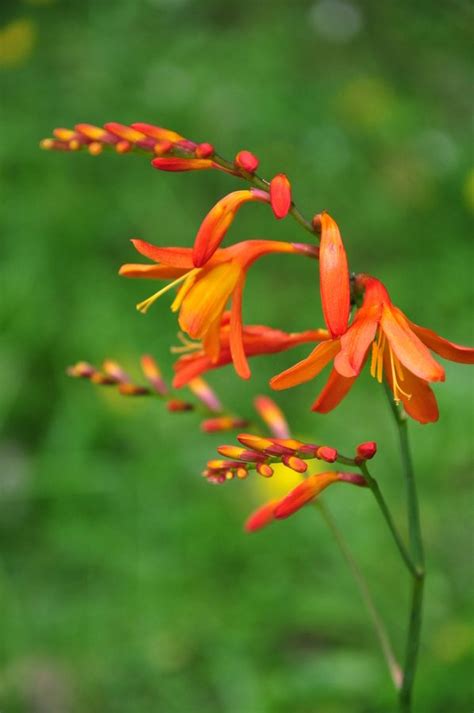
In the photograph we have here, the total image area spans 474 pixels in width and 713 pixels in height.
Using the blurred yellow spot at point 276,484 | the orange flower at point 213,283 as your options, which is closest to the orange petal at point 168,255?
the orange flower at point 213,283

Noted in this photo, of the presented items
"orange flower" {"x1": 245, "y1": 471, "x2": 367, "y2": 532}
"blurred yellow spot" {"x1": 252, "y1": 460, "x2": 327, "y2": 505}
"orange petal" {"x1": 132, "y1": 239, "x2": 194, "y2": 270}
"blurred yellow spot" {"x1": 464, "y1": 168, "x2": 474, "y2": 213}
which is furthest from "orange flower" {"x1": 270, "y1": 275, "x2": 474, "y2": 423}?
"blurred yellow spot" {"x1": 464, "y1": 168, "x2": 474, "y2": 213}

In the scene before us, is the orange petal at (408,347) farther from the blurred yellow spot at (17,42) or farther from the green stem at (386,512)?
the blurred yellow spot at (17,42)

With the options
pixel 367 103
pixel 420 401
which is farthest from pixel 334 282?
pixel 367 103

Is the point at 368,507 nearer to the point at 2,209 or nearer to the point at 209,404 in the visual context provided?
the point at 209,404

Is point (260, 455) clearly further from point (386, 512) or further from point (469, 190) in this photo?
point (469, 190)

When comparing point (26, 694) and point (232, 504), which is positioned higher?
point (232, 504)

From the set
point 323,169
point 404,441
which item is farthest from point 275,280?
point 404,441
